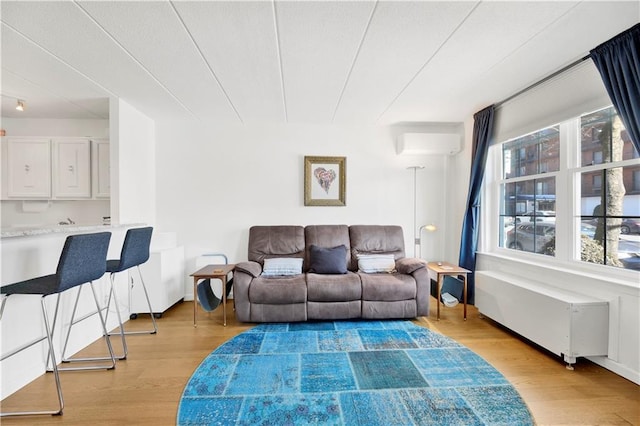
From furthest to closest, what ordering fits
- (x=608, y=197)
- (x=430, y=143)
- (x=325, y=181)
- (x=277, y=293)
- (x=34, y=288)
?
(x=325, y=181) < (x=430, y=143) < (x=277, y=293) < (x=608, y=197) < (x=34, y=288)

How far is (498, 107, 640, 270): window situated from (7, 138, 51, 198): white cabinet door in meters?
5.58

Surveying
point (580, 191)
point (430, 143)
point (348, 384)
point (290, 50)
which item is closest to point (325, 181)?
point (430, 143)

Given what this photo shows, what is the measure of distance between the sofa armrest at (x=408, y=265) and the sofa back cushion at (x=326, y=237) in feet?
2.10

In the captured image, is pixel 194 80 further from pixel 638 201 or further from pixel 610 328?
pixel 610 328

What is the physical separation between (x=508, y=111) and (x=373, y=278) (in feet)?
7.95

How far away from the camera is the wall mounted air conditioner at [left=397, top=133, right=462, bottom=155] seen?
3.62 m

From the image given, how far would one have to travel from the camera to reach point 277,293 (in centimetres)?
279

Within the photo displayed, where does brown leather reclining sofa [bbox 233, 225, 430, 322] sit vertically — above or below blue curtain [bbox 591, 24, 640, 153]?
below

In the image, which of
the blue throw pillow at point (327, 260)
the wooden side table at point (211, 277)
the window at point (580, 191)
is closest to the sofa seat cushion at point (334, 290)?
the blue throw pillow at point (327, 260)

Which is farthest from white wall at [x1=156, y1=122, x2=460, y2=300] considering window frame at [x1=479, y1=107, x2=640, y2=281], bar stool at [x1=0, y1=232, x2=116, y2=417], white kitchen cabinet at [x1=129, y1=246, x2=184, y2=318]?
bar stool at [x1=0, y1=232, x2=116, y2=417]

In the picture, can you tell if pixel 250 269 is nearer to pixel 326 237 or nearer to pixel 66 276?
pixel 326 237

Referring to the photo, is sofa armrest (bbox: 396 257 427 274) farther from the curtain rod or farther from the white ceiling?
the curtain rod

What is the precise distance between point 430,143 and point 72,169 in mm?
4592

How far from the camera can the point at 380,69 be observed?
232cm
